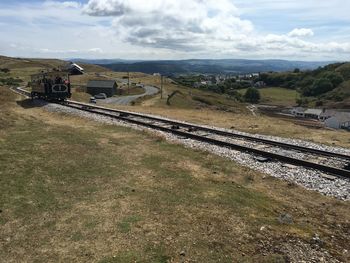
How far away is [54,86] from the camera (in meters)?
44.2

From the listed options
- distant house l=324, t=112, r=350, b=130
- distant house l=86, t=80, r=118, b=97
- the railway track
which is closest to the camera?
the railway track

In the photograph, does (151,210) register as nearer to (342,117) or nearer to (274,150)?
(274,150)

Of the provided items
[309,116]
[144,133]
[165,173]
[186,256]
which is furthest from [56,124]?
[309,116]

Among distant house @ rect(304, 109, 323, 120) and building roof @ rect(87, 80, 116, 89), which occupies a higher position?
building roof @ rect(87, 80, 116, 89)

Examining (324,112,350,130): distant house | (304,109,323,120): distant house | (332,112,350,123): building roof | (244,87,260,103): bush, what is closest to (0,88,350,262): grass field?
(324,112,350,130): distant house

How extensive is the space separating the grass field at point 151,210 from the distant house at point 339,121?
94.3m

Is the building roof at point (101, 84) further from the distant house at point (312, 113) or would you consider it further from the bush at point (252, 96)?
the bush at point (252, 96)

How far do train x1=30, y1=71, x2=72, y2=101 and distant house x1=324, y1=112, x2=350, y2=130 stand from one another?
80017mm

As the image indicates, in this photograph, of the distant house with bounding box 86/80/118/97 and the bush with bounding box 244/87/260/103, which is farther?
the bush with bounding box 244/87/260/103

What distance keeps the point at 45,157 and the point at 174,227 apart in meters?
9.55

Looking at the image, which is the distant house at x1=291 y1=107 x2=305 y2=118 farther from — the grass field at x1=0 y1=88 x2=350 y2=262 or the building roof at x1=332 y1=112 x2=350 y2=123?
the grass field at x1=0 y1=88 x2=350 y2=262

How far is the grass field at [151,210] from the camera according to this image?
948 cm

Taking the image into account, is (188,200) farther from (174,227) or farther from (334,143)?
(334,143)

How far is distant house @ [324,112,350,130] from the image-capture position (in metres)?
104
